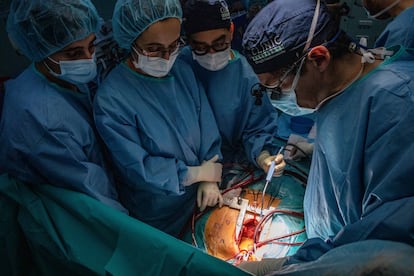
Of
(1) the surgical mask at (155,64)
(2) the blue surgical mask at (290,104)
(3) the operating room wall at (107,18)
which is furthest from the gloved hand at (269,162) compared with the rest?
(3) the operating room wall at (107,18)

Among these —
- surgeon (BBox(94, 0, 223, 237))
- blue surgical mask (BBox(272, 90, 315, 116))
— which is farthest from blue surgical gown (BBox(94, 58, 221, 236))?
blue surgical mask (BBox(272, 90, 315, 116))

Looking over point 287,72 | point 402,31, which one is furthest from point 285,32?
point 402,31

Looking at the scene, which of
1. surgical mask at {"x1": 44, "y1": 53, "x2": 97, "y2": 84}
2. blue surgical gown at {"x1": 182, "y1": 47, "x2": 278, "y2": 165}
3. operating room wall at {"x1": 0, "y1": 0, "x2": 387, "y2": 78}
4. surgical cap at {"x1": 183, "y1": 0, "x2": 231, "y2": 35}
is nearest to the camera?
surgical mask at {"x1": 44, "y1": 53, "x2": 97, "y2": 84}

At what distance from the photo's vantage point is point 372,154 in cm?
100

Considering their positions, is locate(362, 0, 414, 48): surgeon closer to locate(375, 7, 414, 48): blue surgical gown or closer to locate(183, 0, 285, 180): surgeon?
locate(375, 7, 414, 48): blue surgical gown

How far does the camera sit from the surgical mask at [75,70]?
4.86 feet

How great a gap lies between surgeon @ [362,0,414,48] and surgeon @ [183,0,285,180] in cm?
76

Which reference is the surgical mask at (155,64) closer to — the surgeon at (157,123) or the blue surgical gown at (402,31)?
the surgeon at (157,123)

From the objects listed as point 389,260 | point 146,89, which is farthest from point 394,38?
point 389,260

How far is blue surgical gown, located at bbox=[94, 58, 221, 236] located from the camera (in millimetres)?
1536

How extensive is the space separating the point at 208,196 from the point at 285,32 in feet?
3.09

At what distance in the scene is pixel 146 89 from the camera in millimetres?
1649

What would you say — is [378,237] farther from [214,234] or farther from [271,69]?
[214,234]

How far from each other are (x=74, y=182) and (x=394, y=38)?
1.80 metres
